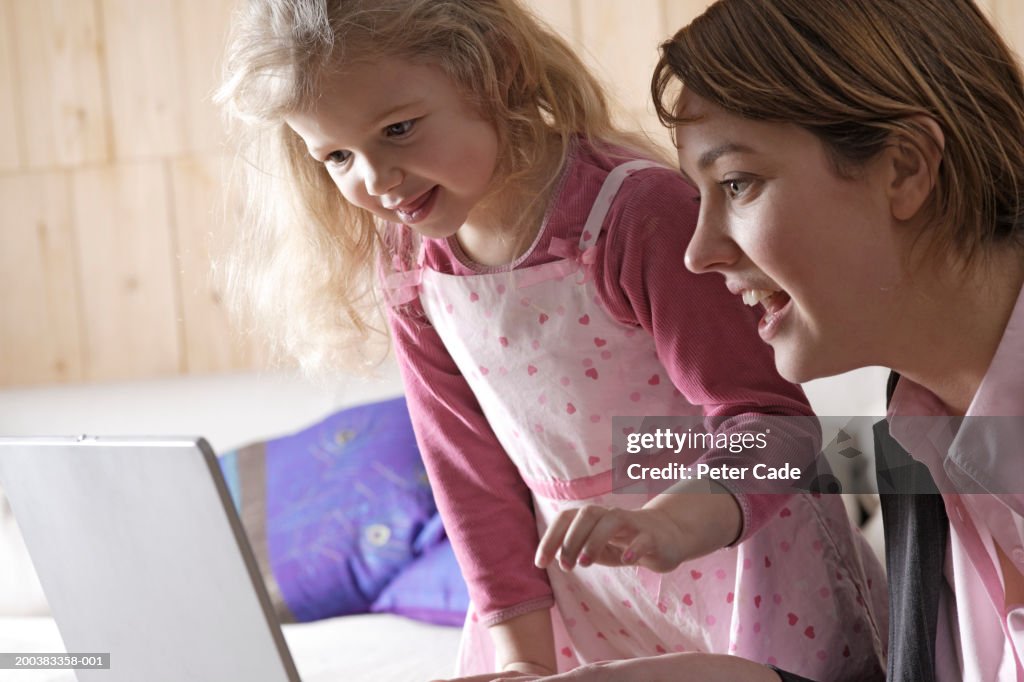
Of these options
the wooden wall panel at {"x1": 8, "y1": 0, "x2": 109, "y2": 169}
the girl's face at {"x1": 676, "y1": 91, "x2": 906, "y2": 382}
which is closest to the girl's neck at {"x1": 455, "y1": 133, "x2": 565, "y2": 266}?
the girl's face at {"x1": 676, "y1": 91, "x2": 906, "y2": 382}

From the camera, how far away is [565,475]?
1.14m

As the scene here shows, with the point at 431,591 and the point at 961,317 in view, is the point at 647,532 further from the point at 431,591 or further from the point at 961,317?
the point at 431,591

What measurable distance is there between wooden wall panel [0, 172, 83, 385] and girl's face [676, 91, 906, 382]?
2.10 m

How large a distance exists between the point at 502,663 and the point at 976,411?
1.69 ft

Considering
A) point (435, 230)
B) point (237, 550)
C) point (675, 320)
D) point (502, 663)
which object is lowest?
point (502, 663)

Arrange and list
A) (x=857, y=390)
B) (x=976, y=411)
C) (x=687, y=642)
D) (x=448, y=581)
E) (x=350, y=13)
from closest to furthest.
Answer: (x=976, y=411) < (x=350, y=13) < (x=687, y=642) < (x=448, y=581) < (x=857, y=390)

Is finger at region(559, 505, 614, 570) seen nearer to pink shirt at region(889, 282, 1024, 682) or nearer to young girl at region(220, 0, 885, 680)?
young girl at region(220, 0, 885, 680)

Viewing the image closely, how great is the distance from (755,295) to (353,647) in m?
1.00

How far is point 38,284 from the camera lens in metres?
2.71

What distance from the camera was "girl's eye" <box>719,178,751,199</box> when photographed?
87 centimetres

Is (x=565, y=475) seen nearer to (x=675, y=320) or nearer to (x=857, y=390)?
(x=675, y=320)

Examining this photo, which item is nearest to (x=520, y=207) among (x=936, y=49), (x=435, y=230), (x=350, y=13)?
(x=435, y=230)

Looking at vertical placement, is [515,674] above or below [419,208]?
below

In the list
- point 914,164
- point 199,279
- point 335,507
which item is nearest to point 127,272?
point 199,279
